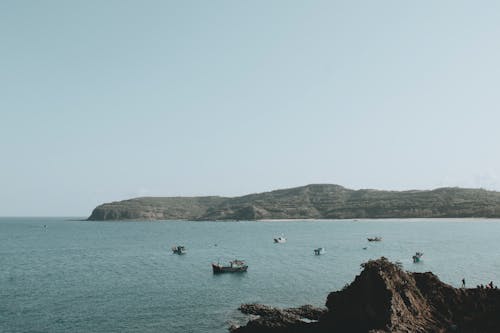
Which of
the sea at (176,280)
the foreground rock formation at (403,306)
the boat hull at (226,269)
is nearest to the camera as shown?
the foreground rock formation at (403,306)

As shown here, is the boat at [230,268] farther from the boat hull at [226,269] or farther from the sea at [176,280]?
the sea at [176,280]

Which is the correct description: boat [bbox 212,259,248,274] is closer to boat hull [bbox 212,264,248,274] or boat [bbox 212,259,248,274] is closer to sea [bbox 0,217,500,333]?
boat hull [bbox 212,264,248,274]

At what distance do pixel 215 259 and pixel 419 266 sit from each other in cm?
5521

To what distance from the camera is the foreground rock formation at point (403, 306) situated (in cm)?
4003

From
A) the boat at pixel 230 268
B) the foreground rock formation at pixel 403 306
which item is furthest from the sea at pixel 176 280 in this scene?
the foreground rock formation at pixel 403 306

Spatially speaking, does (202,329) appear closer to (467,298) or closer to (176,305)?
(176,305)

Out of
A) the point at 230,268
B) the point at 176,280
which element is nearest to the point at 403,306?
the point at 176,280

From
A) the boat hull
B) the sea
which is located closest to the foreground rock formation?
the sea

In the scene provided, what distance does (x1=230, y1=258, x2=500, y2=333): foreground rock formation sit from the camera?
40031 millimetres

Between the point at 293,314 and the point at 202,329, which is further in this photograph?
the point at 293,314

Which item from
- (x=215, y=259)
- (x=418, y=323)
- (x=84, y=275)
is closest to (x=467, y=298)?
(x=418, y=323)

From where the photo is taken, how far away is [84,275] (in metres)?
98.1

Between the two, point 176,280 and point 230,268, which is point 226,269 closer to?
point 230,268

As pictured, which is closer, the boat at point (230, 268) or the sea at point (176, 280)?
the sea at point (176, 280)
